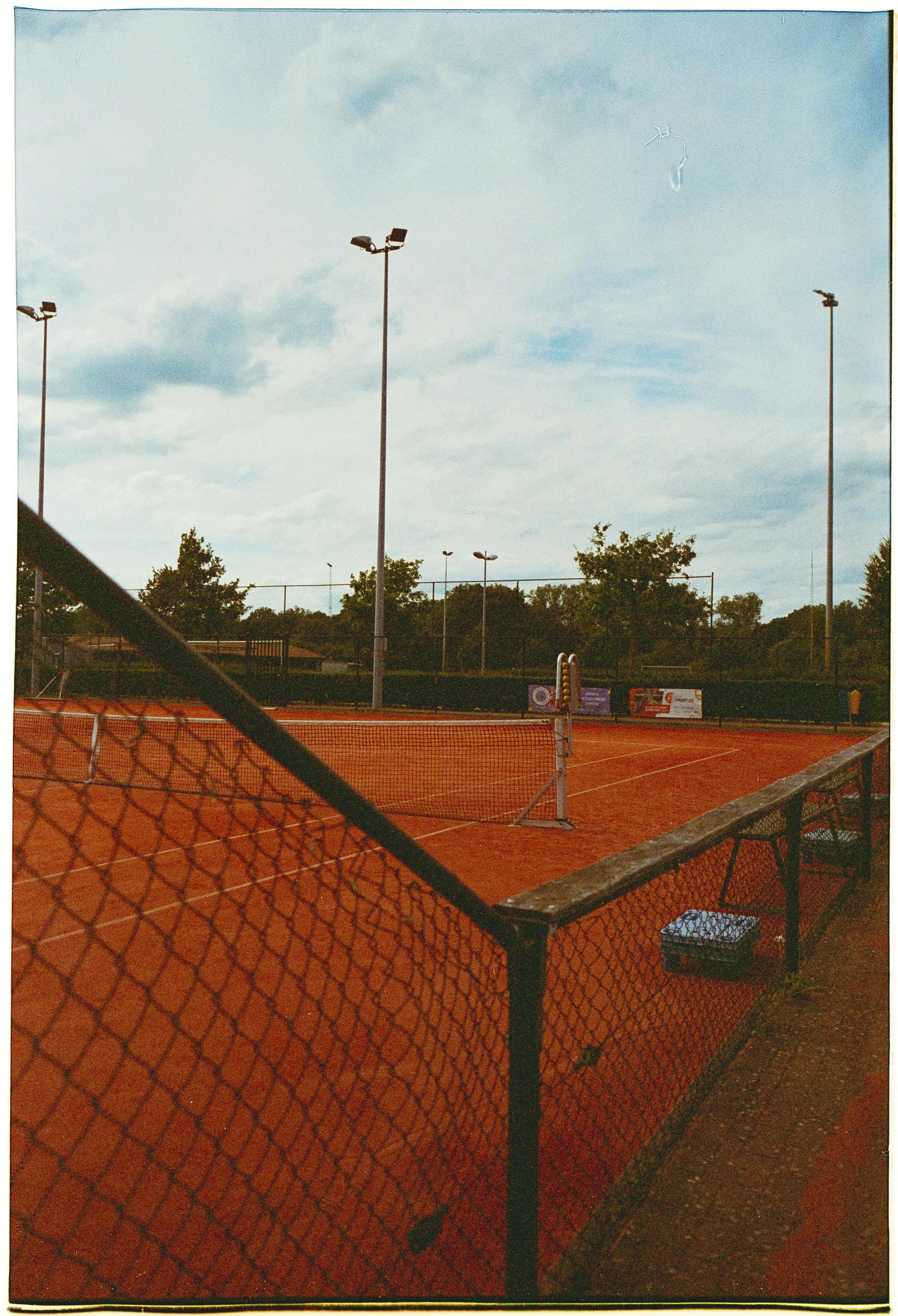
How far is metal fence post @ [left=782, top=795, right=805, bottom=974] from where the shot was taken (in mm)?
3645

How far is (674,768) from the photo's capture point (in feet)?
45.2

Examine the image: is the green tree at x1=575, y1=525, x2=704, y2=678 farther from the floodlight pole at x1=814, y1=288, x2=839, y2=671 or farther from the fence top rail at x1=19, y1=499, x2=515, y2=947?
the fence top rail at x1=19, y1=499, x2=515, y2=947

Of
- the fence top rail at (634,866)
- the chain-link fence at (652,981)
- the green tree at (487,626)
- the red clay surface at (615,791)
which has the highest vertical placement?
the green tree at (487,626)

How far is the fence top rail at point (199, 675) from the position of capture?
87cm

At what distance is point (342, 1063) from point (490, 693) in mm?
22643

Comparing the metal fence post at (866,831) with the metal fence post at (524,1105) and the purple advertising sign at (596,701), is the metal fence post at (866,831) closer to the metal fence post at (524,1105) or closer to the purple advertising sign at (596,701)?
the metal fence post at (524,1105)

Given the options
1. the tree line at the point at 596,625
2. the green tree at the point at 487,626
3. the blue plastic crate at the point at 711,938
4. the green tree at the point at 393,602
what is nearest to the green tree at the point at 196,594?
the tree line at the point at 596,625

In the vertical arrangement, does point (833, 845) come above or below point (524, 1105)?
below

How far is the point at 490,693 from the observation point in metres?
25.7

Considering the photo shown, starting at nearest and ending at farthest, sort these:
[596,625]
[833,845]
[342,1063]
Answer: [342,1063]
[833,845]
[596,625]

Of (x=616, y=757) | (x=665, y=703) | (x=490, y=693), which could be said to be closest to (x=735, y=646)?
(x=665, y=703)

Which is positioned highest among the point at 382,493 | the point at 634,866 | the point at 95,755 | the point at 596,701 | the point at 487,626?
the point at 382,493

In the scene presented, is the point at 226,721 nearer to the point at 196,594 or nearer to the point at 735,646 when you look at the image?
the point at 735,646

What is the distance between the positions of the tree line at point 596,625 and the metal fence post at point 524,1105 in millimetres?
18840
